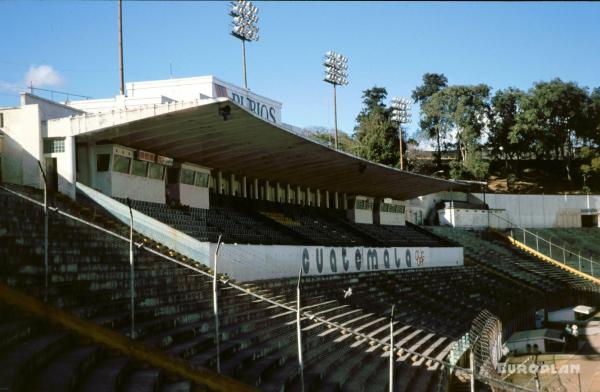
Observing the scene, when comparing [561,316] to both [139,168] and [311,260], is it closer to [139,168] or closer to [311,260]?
[311,260]

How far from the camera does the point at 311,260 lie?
64.6ft

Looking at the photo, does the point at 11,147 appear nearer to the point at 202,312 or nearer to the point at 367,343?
the point at 202,312

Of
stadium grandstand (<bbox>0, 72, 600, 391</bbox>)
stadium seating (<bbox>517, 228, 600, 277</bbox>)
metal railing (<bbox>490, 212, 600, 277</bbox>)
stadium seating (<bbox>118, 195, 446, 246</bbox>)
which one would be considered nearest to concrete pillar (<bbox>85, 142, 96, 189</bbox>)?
stadium grandstand (<bbox>0, 72, 600, 391</bbox>)

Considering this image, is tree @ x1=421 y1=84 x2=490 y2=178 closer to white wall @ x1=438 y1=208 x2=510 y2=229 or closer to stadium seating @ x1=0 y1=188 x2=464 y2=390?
white wall @ x1=438 y1=208 x2=510 y2=229

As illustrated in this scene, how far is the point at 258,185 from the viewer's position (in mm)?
Result: 28016

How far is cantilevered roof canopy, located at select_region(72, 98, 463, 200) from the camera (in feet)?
55.4

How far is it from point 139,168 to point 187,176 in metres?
2.82

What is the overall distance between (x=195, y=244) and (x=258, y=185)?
44.0 feet

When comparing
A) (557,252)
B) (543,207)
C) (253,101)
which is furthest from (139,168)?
(543,207)

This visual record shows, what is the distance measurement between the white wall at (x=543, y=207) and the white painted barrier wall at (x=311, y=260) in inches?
670

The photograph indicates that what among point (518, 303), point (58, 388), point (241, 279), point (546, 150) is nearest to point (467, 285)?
point (518, 303)

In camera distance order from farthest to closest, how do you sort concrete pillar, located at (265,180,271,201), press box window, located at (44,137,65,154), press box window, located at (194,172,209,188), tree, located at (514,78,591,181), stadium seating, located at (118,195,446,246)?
1. tree, located at (514,78,591,181)
2. concrete pillar, located at (265,180,271,201)
3. press box window, located at (194,172,209,188)
4. stadium seating, located at (118,195,446,246)
5. press box window, located at (44,137,65,154)

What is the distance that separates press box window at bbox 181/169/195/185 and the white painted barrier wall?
4.74m

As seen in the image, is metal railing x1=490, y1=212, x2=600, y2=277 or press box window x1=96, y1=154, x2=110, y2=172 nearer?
press box window x1=96, y1=154, x2=110, y2=172
